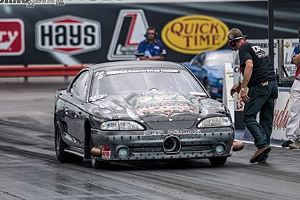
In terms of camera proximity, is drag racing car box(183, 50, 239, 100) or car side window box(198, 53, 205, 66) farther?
car side window box(198, 53, 205, 66)

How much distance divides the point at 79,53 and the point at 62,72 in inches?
37.8

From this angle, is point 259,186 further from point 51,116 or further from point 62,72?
point 62,72

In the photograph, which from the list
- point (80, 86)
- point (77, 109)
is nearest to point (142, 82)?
point (77, 109)

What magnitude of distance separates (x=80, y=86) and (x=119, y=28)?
21.3 meters

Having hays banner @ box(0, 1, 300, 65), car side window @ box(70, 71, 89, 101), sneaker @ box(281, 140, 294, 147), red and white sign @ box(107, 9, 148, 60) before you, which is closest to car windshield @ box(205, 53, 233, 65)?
hays banner @ box(0, 1, 300, 65)

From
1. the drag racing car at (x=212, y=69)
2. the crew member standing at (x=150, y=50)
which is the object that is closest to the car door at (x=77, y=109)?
the crew member standing at (x=150, y=50)

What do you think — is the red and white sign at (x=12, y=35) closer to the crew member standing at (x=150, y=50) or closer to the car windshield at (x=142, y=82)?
the crew member standing at (x=150, y=50)

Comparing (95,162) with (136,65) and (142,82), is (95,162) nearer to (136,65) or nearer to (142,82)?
(142,82)

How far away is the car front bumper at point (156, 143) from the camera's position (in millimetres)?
12695

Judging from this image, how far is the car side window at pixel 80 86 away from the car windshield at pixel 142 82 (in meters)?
0.20

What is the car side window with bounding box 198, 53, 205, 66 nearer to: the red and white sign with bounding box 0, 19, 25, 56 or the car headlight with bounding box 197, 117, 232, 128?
the red and white sign with bounding box 0, 19, 25, 56

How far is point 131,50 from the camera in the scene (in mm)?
35531

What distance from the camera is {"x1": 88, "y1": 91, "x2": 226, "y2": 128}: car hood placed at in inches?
504

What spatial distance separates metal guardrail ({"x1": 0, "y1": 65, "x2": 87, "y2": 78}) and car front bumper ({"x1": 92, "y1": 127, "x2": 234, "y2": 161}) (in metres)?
21.8
